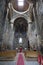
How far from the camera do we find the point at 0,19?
62.7 ft

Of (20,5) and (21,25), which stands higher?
(20,5)

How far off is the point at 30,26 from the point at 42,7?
11621mm

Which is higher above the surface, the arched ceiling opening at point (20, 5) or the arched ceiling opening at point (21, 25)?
the arched ceiling opening at point (20, 5)

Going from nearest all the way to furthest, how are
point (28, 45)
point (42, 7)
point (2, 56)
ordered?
point (42, 7), point (2, 56), point (28, 45)

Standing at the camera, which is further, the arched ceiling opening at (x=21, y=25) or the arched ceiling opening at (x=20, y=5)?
the arched ceiling opening at (x=20, y=5)

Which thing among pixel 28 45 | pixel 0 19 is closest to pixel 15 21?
pixel 28 45

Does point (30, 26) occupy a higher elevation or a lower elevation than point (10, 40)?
higher

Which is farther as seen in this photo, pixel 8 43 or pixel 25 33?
pixel 25 33

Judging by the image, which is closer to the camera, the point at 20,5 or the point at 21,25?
the point at 21,25

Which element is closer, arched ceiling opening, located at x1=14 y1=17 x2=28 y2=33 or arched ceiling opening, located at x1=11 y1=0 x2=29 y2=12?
arched ceiling opening, located at x1=14 y1=17 x2=28 y2=33

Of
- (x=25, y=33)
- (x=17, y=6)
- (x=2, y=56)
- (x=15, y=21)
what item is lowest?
(x=2, y=56)

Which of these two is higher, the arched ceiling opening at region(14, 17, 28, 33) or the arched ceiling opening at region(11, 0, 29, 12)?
the arched ceiling opening at region(11, 0, 29, 12)

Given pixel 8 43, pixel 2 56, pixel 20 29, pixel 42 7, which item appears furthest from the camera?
pixel 20 29

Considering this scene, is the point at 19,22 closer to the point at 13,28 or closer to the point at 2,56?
the point at 13,28
